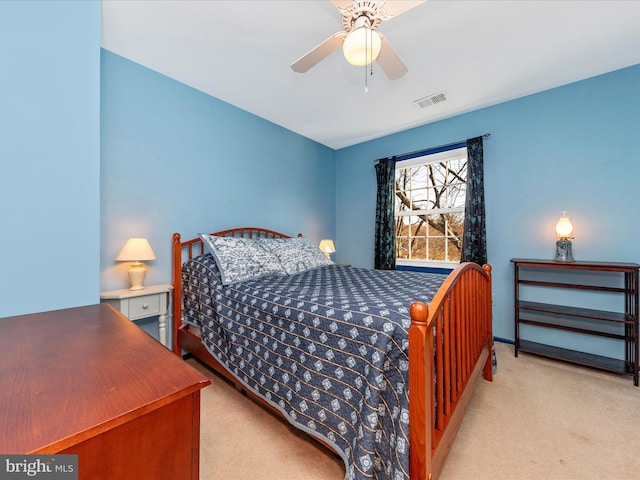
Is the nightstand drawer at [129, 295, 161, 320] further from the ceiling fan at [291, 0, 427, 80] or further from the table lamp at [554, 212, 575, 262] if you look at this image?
the table lamp at [554, 212, 575, 262]

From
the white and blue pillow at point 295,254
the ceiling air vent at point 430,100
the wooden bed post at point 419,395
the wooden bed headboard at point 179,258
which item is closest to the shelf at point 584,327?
the white and blue pillow at point 295,254

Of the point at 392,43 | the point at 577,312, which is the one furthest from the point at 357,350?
the point at 577,312

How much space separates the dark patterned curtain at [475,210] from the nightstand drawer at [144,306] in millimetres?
3151

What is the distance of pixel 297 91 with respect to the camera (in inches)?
108

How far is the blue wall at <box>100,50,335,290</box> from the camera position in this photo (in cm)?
219

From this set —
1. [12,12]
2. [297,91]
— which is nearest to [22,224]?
[12,12]

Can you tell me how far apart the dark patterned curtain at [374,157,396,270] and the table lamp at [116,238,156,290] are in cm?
269

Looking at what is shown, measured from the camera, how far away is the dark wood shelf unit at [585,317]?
7.22 feet

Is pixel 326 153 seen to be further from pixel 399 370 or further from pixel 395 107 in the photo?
pixel 399 370

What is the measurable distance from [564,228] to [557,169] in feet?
2.05

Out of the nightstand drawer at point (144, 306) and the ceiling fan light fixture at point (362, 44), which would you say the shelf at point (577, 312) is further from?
the nightstand drawer at point (144, 306)

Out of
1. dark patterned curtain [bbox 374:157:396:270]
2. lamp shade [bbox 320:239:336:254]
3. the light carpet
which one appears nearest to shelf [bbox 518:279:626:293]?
the light carpet

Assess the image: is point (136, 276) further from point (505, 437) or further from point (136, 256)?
point (505, 437)

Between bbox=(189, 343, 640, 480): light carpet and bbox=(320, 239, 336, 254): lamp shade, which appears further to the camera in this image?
bbox=(320, 239, 336, 254): lamp shade
